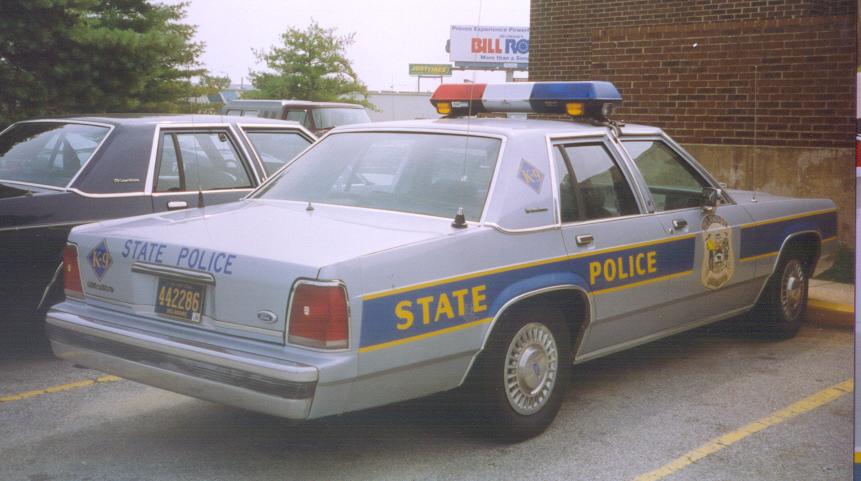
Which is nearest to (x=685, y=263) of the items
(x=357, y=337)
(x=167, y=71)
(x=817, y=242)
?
(x=817, y=242)

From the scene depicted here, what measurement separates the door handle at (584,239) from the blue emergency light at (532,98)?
93 centimetres

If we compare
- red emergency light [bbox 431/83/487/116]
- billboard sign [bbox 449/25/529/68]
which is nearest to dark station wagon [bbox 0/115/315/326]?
red emergency light [bbox 431/83/487/116]

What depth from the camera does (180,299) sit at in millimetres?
4102

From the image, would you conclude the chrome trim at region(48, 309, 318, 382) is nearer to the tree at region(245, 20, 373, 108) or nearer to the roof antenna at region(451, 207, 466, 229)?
the roof antenna at region(451, 207, 466, 229)

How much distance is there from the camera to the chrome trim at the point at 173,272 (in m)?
4.02

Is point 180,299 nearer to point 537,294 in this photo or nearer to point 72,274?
point 72,274

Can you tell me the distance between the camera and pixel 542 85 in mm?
5570

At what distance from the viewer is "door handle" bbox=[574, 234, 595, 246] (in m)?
4.82

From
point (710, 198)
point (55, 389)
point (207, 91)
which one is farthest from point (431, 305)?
point (207, 91)

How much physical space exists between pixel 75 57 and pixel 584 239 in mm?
11368

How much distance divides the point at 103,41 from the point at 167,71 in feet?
9.15

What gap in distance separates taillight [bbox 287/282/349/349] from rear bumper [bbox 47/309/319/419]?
123mm

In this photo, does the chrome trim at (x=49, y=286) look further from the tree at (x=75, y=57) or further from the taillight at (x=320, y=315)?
the tree at (x=75, y=57)

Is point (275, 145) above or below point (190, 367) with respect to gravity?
above
